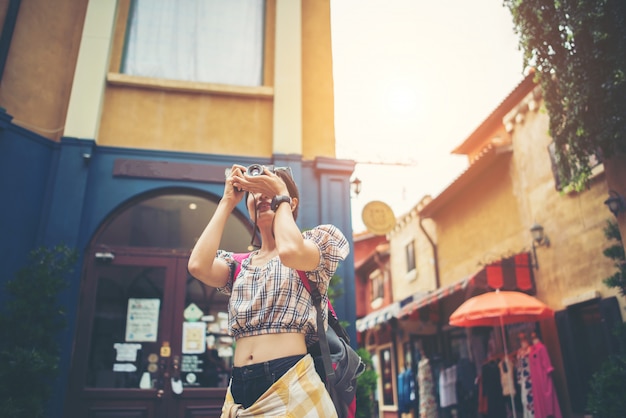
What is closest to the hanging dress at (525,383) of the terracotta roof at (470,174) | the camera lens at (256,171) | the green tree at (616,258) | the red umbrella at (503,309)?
the red umbrella at (503,309)

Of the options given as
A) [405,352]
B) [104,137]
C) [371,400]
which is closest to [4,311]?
[104,137]

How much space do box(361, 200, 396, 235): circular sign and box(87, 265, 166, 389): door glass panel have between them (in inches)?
152

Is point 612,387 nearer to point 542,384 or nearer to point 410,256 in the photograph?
point 542,384

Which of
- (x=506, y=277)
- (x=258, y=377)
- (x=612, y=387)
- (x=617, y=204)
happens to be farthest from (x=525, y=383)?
(x=258, y=377)

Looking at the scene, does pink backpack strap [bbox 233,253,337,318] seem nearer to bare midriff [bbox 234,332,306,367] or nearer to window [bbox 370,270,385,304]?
bare midriff [bbox 234,332,306,367]

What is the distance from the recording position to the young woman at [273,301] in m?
1.87

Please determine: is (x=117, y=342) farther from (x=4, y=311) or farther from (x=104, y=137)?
(x=104, y=137)

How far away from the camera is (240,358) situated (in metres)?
2.03

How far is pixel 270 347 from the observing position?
1.95m

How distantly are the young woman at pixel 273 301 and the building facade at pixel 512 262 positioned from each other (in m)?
6.61

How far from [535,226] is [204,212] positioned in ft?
22.3

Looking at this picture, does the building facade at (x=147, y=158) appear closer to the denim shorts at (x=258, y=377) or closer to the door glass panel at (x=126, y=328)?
the door glass panel at (x=126, y=328)

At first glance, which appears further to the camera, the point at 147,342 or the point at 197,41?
the point at 197,41

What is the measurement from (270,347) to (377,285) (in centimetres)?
2063
